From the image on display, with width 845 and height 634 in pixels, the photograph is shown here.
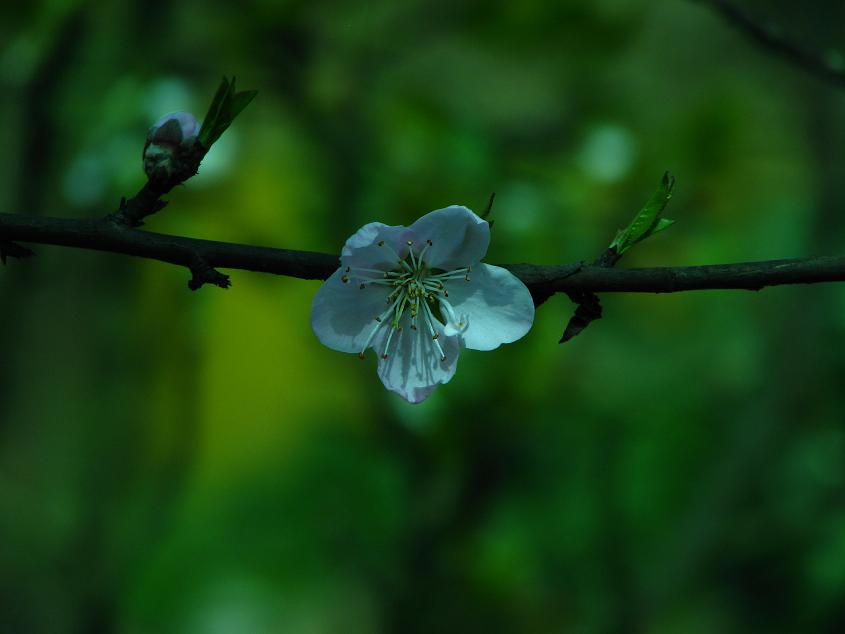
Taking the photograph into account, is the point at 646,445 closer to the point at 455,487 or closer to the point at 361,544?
the point at 455,487

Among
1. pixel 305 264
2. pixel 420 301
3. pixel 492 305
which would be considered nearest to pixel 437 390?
pixel 420 301

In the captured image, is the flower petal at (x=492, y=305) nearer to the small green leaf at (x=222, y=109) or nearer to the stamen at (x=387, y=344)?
the stamen at (x=387, y=344)

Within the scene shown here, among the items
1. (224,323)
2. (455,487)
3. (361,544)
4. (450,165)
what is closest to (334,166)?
(450,165)

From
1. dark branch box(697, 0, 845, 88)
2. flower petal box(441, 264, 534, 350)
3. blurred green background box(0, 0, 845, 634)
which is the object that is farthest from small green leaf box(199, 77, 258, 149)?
blurred green background box(0, 0, 845, 634)

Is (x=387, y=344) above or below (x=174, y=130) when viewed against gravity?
below

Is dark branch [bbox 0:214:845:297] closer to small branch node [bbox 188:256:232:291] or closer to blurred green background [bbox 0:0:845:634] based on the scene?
small branch node [bbox 188:256:232:291]

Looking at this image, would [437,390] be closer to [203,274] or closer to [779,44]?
[779,44]
